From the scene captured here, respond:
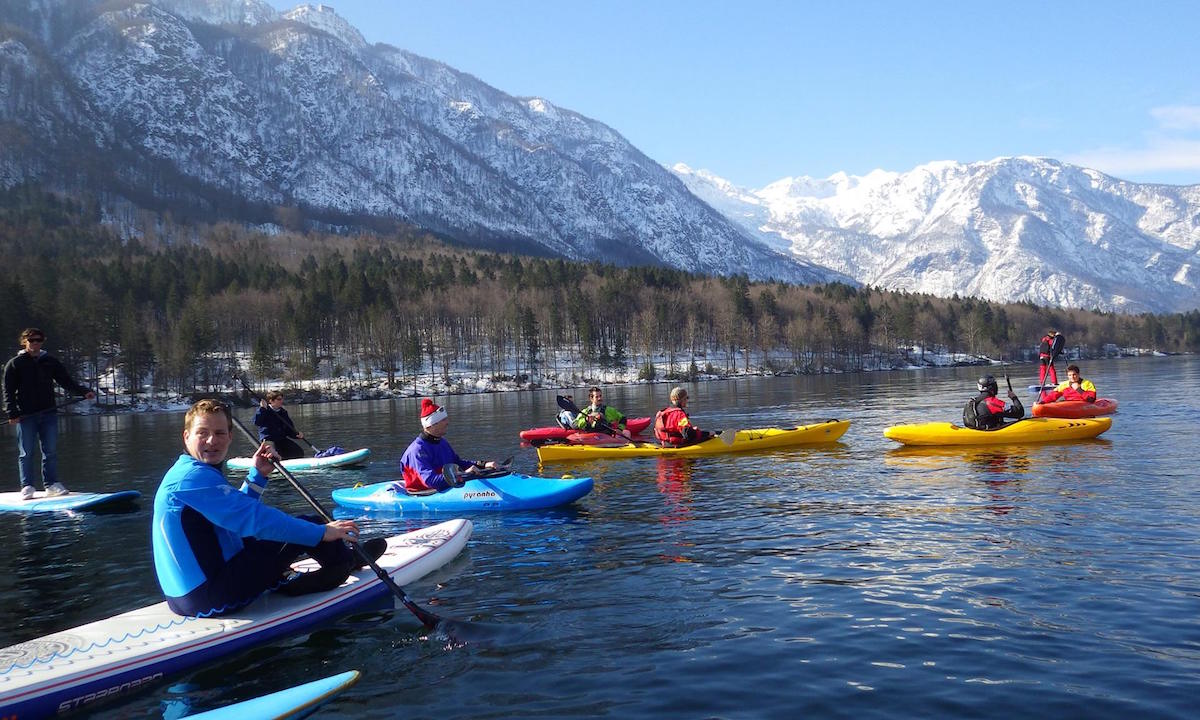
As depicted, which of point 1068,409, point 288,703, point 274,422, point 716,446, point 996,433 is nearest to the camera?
point 288,703

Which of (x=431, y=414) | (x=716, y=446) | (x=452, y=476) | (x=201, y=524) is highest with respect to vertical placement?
(x=431, y=414)

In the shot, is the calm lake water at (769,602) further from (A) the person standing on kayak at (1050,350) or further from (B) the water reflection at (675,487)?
(A) the person standing on kayak at (1050,350)

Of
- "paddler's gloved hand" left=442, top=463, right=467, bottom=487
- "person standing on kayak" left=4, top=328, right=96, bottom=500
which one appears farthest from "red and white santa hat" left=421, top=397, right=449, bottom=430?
"person standing on kayak" left=4, top=328, right=96, bottom=500

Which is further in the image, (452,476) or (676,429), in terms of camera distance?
(676,429)

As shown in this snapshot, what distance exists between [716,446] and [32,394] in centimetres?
1708

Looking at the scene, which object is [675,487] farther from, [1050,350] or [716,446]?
[1050,350]

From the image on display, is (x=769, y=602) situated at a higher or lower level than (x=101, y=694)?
lower

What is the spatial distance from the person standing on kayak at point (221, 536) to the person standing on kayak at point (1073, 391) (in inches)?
1201

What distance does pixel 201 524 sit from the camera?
24.3ft

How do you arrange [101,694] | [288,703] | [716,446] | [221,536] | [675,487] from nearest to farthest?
[288,703]
[101,694]
[221,536]
[675,487]
[716,446]

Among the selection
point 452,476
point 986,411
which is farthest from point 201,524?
point 986,411

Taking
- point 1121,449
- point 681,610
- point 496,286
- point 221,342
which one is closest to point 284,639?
point 681,610

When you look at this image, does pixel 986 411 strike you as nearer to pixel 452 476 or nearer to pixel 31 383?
pixel 452 476

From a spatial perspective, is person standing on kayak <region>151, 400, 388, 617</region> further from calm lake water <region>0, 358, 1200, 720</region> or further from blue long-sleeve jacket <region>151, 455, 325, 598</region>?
calm lake water <region>0, 358, 1200, 720</region>
